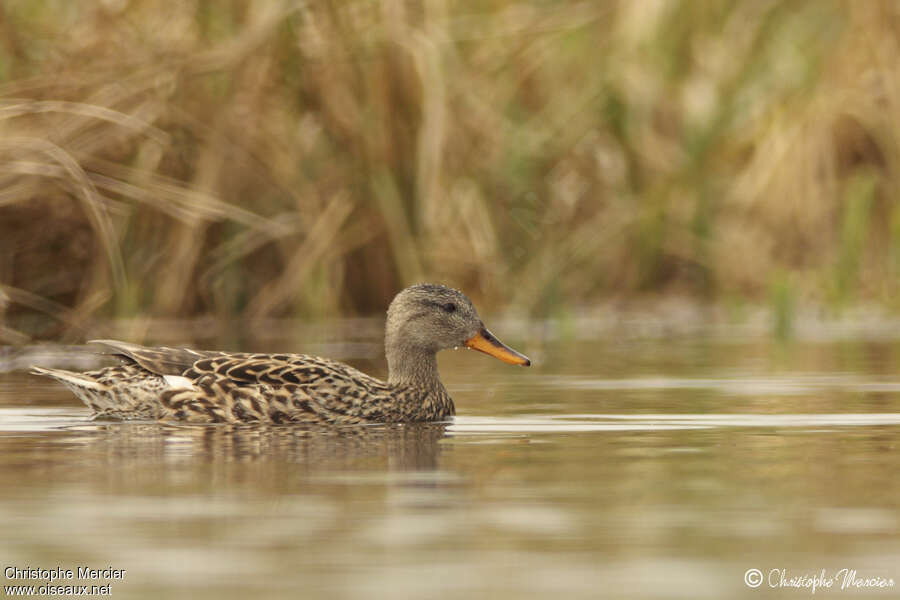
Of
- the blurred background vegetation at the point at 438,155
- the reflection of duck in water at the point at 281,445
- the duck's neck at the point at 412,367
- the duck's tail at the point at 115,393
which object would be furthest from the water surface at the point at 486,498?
the blurred background vegetation at the point at 438,155

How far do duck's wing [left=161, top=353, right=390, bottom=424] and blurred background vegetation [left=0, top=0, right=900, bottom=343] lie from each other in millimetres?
2844

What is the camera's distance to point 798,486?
5.89 m

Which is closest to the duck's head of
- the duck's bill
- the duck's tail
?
the duck's bill

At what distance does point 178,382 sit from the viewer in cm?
835

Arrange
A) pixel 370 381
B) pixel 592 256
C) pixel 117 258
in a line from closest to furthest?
pixel 370 381 < pixel 117 258 < pixel 592 256

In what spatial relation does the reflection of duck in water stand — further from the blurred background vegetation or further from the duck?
the blurred background vegetation

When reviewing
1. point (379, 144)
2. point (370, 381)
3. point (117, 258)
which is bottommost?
point (370, 381)

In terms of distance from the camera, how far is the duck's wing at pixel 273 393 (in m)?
8.23

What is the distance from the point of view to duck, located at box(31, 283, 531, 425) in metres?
8.24

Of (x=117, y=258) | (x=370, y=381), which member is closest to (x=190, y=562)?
(x=370, y=381)

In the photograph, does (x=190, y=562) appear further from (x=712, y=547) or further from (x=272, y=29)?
(x=272, y=29)

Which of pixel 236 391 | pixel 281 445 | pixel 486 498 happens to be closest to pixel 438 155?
pixel 236 391

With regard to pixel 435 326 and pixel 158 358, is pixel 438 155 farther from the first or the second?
pixel 158 358

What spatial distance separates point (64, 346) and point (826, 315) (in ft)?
20.2
